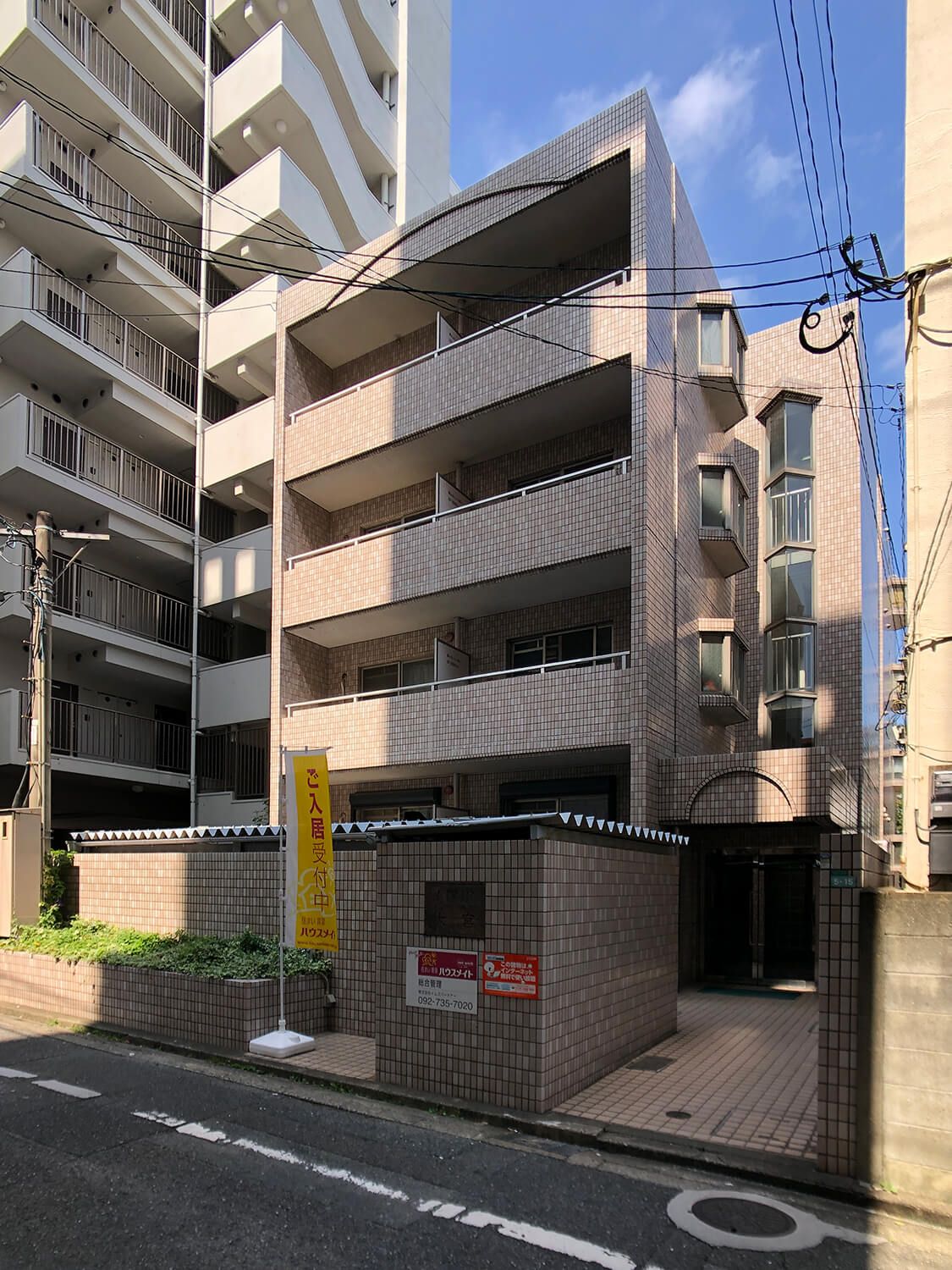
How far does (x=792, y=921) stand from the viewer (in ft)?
48.5

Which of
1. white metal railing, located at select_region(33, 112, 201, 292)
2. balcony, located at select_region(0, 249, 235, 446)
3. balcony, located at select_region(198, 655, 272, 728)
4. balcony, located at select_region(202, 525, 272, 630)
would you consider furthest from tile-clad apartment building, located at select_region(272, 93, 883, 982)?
white metal railing, located at select_region(33, 112, 201, 292)

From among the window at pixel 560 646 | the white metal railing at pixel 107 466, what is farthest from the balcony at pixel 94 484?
the window at pixel 560 646

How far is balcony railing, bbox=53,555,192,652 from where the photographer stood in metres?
19.6

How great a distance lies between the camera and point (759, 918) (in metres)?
15.0

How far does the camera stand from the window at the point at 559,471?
51.7ft

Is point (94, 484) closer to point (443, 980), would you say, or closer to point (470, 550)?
point (470, 550)

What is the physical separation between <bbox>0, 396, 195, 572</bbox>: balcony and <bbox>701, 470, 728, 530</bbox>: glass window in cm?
1222

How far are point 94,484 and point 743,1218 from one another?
18934 millimetres

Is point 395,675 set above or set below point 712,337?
below

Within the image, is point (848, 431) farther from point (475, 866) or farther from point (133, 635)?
point (133, 635)

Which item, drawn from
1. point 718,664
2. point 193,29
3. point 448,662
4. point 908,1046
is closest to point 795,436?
point 718,664

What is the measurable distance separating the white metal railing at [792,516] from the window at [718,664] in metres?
3.55

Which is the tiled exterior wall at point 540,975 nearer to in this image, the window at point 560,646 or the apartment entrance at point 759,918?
the window at point 560,646

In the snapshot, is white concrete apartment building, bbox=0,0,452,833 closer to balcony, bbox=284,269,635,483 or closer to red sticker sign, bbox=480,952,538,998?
balcony, bbox=284,269,635,483
